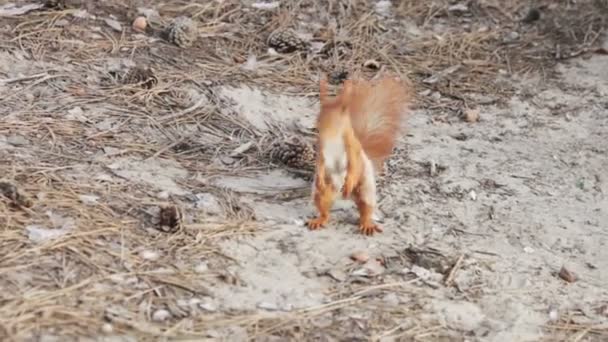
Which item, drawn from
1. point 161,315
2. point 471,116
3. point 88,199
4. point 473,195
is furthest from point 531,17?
point 161,315

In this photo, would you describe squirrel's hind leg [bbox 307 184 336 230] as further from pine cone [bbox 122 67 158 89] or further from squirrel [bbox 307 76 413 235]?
pine cone [bbox 122 67 158 89]

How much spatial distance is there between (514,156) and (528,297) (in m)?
1.02

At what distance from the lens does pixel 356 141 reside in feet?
9.59

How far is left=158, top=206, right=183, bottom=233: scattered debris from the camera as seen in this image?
9.36ft

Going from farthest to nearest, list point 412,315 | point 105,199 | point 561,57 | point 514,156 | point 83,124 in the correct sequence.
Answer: point 561,57
point 514,156
point 83,124
point 105,199
point 412,315

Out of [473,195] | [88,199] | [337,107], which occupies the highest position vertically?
[337,107]

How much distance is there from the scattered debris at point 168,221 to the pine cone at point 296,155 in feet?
2.10

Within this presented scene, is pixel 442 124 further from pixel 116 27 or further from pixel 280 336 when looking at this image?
pixel 280 336

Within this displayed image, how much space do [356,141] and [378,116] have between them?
0.69ft

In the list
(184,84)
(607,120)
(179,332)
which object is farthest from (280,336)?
(607,120)

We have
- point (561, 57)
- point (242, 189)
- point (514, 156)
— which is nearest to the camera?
point (242, 189)

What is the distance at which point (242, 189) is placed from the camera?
127 inches

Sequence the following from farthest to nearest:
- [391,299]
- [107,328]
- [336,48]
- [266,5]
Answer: [266,5], [336,48], [391,299], [107,328]

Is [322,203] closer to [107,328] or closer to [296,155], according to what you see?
[296,155]
